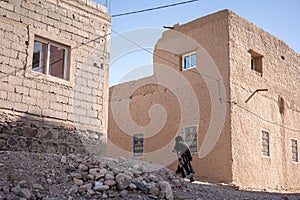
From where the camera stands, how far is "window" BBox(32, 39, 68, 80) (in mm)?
10414

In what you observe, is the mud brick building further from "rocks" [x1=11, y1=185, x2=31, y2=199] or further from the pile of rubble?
"rocks" [x1=11, y1=185, x2=31, y2=199]

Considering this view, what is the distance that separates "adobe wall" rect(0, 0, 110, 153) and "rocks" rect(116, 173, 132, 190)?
3.10 m

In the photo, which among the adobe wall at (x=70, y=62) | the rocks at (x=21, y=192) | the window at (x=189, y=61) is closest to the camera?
the rocks at (x=21, y=192)

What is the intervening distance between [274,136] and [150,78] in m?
5.90

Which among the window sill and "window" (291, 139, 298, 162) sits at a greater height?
the window sill

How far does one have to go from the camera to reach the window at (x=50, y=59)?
34.2ft

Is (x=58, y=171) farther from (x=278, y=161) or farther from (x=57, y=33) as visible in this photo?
(x=278, y=161)

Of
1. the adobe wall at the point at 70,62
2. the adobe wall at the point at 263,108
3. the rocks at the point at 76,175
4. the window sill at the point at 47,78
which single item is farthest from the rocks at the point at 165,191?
the adobe wall at the point at 263,108

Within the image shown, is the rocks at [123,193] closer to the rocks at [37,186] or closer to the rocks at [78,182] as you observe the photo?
the rocks at [78,182]

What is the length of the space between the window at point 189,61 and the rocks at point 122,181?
9.25m

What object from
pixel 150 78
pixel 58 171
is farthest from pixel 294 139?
pixel 58 171

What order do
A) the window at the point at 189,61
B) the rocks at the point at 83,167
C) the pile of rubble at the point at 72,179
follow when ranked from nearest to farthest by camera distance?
the pile of rubble at the point at 72,179, the rocks at the point at 83,167, the window at the point at 189,61

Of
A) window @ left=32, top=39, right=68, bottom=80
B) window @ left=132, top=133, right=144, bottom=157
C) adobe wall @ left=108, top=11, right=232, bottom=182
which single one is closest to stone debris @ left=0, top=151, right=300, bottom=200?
window @ left=32, top=39, right=68, bottom=80

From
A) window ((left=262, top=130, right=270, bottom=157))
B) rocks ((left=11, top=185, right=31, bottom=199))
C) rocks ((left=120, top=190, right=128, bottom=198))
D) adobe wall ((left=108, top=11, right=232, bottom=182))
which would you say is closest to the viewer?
rocks ((left=11, top=185, right=31, bottom=199))
